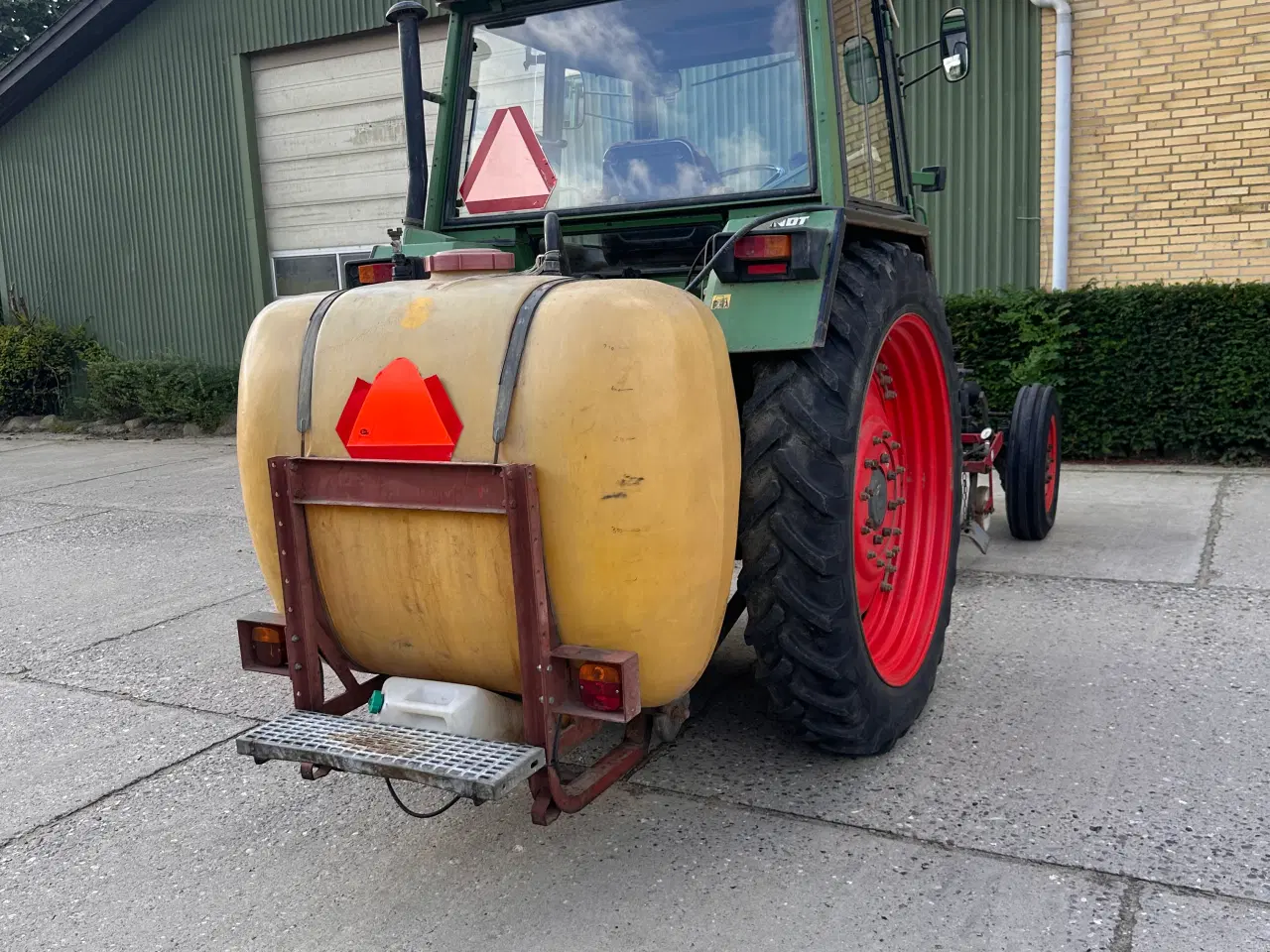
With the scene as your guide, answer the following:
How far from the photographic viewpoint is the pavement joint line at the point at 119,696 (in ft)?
13.0

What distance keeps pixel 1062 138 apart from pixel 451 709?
7989mm

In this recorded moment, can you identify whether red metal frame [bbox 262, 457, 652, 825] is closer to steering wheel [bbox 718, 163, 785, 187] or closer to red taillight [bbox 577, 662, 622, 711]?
red taillight [bbox 577, 662, 622, 711]

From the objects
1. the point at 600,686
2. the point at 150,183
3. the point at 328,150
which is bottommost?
the point at 600,686

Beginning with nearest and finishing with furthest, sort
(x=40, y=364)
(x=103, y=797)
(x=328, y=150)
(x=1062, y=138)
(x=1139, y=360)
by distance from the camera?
(x=103, y=797) < (x=1139, y=360) < (x=1062, y=138) < (x=328, y=150) < (x=40, y=364)

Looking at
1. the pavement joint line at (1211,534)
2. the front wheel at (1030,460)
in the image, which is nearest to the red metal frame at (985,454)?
the front wheel at (1030,460)

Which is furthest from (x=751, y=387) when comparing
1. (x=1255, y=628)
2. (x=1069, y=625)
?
(x=1255, y=628)

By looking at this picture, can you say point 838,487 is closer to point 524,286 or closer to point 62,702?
point 524,286

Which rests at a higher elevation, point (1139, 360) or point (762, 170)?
point (762, 170)

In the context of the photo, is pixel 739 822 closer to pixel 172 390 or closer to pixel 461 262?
pixel 461 262

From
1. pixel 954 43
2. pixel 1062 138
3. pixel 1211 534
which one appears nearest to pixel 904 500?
pixel 954 43

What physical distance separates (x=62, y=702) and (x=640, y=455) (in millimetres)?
2999

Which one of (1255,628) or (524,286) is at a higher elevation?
(524,286)

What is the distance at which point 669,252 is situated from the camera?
11.9 feet

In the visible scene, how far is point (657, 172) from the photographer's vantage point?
11.5 feet
